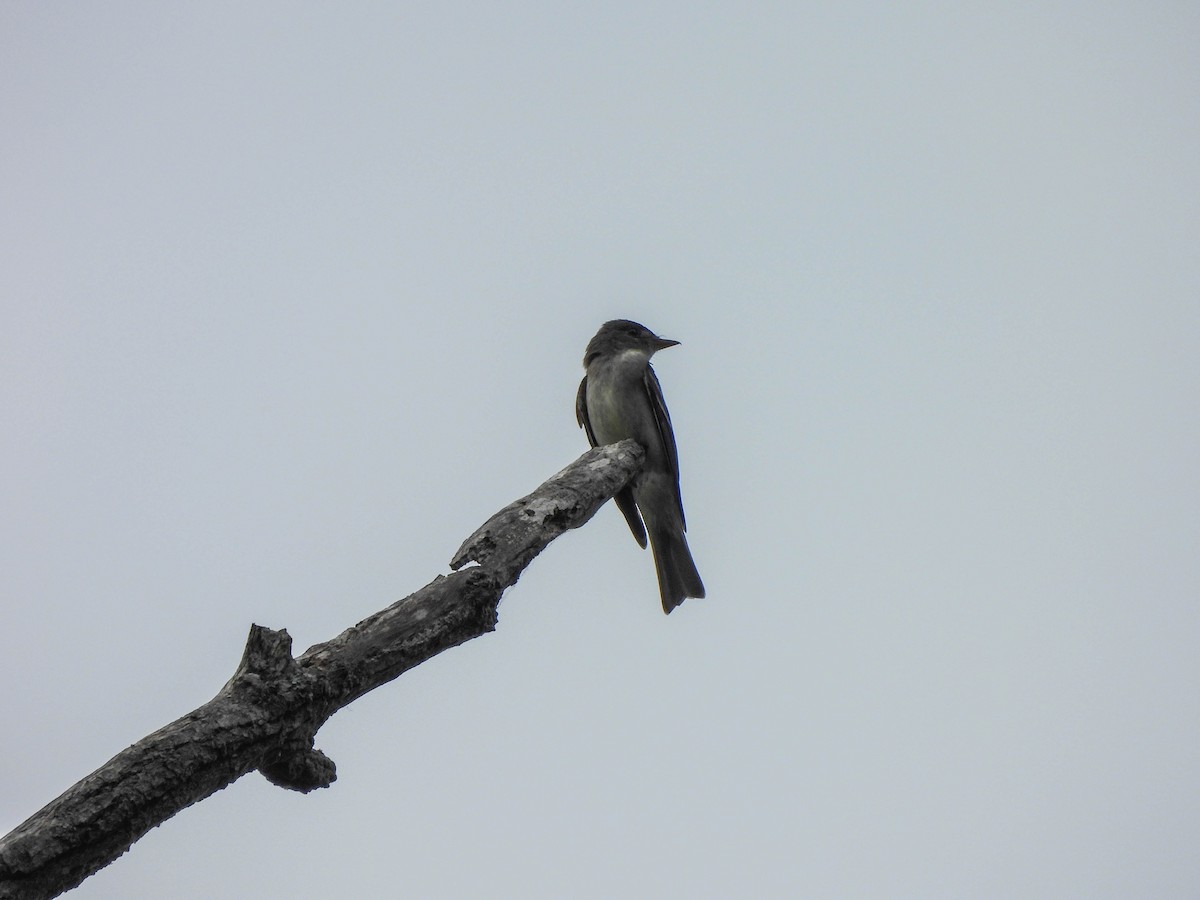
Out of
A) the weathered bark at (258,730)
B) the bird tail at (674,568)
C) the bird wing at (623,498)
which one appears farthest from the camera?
the bird wing at (623,498)

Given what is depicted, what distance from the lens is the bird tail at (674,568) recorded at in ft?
24.5

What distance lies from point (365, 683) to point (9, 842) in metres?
0.92

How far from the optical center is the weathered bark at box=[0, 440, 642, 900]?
86.7 inches

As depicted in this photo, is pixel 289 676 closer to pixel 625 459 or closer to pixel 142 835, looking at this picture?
pixel 142 835

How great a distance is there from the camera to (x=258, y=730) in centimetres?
254

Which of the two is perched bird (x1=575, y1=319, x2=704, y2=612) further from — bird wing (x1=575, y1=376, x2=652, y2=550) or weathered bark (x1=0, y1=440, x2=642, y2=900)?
weathered bark (x1=0, y1=440, x2=642, y2=900)

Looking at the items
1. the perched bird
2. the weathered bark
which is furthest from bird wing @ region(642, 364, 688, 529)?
the weathered bark

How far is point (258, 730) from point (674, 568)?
5304 millimetres

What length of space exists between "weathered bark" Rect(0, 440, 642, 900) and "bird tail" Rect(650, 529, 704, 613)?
413 cm

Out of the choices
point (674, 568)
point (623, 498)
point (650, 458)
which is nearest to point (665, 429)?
point (650, 458)

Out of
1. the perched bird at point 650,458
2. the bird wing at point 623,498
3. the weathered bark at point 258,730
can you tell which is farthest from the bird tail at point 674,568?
the weathered bark at point 258,730

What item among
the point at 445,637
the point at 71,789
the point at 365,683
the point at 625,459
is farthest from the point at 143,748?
the point at 625,459

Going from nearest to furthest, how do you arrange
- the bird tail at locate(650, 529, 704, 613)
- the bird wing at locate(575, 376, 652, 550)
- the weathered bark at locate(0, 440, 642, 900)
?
the weathered bark at locate(0, 440, 642, 900) → the bird tail at locate(650, 529, 704, 613) → the bird wing at locate(575, 376, 652, 550)

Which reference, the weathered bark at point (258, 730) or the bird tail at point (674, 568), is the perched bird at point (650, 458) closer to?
the bird tail at point (674, 568)
